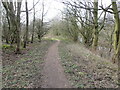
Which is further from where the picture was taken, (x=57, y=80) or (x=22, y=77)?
(x=22, y=77)

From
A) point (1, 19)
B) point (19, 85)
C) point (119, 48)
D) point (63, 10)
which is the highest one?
point (63, 10)

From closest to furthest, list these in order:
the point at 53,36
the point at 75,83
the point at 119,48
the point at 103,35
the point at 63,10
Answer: the point at 75,83 < the point at 119,48 < the point at 103,35 < the point at 63,10 < the point at 53,36

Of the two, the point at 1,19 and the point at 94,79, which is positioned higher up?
the point at 1,19

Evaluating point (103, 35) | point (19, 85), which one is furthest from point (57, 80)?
point (103, 35)

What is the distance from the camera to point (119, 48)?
6.60 m

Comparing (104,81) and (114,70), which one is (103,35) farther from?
(104,81)

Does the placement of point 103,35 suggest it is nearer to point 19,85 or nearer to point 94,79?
point 94,79

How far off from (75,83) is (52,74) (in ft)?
5.20

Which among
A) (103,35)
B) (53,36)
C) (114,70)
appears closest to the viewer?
(114,70)

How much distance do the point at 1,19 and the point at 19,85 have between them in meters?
13.2

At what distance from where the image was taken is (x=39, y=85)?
470 cm

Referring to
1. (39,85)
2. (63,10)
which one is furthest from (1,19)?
(39,85)

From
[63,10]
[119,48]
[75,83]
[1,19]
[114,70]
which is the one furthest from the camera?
[63,10]

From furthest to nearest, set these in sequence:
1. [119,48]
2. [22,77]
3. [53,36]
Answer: [53,36]
[119,48]
[22,77]
